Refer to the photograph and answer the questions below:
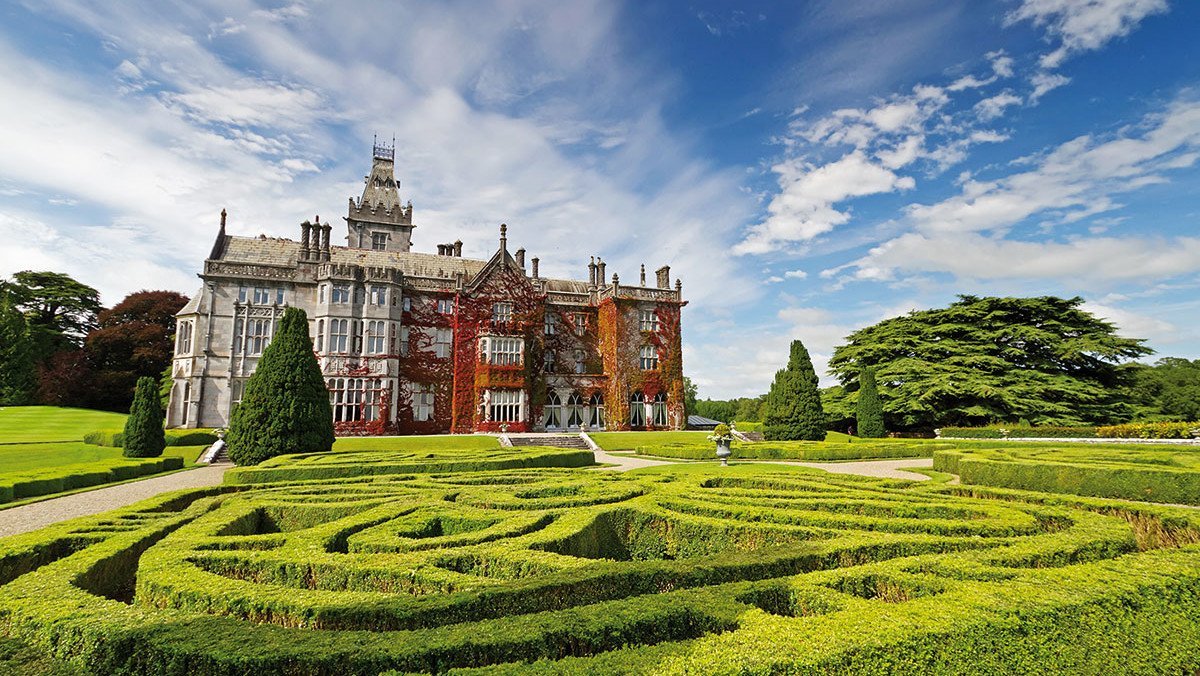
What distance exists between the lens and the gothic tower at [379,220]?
47.6 m

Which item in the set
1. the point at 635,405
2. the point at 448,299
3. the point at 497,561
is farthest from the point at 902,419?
the point at 497,561

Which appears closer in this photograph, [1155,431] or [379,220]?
[1155,431]

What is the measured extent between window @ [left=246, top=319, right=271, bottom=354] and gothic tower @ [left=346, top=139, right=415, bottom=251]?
12844 millimetres

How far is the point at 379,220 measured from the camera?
48062 millimetres

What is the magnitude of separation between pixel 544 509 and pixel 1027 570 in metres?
5.75

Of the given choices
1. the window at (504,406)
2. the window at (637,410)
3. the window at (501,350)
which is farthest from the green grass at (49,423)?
the window at (637,410)

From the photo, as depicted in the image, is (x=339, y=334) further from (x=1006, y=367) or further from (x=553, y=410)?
(x=1006, y=367)

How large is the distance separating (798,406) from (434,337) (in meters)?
23.5

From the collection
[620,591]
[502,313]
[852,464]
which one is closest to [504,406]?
[502,313]

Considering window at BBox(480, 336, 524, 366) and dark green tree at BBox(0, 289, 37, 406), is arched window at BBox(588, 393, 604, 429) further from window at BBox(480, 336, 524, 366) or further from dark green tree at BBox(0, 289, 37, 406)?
dark green tree at BBox(0, 289, 37, 406)

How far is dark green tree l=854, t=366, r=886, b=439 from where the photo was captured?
3747 centimetres

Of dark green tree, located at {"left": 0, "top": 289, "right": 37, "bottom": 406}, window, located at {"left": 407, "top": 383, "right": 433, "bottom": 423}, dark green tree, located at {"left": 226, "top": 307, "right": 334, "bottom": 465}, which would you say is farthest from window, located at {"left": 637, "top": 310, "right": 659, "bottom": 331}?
dark green tree, located at {"left": 0, "top": 289, "right": 37, "bottom": 406}

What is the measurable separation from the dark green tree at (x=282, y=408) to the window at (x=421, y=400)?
1724cm

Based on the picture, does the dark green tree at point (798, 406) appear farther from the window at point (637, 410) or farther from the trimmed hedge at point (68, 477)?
the trimmed hedge at point (68, 477)
